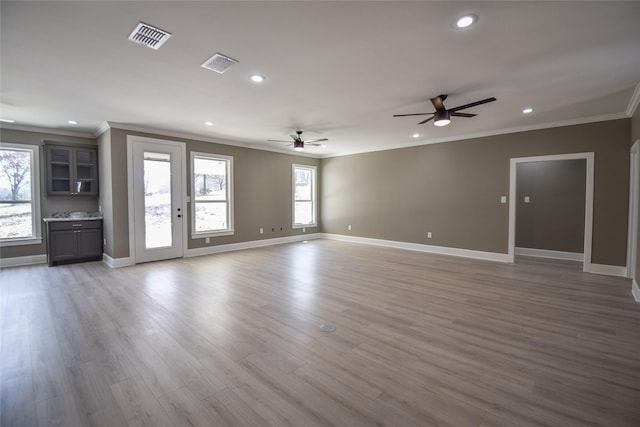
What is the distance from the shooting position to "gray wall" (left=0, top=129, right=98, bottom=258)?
17.6 feet

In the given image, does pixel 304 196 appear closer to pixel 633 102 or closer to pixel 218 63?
pixel 218 63

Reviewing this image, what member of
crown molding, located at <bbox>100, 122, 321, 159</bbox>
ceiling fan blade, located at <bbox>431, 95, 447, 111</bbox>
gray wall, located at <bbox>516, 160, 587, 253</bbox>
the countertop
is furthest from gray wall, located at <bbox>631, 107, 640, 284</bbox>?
the countertop

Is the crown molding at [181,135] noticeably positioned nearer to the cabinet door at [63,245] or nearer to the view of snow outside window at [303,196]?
the view of snow outside window at [303,196]

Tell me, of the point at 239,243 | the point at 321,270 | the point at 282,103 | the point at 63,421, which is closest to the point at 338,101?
the point at 282,103

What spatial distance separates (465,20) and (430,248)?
18.2 feet

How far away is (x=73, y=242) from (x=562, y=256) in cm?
1034

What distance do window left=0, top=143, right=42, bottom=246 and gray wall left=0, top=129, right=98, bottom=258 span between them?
0.27ft

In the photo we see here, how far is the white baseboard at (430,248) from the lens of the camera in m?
5.97

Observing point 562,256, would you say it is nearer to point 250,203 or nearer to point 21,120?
point 250,203

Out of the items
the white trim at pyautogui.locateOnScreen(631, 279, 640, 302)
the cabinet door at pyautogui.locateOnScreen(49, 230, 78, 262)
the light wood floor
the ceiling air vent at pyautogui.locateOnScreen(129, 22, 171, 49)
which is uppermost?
the ceiling air vent at pyautogui.locateOnScreen(129, 22, 171, 49)

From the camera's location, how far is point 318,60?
2.85 m

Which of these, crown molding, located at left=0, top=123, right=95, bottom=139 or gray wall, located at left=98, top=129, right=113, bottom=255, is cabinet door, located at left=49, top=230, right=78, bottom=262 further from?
crown molding, located at left=0, top=123, right=95, bottom=139

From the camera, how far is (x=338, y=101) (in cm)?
407

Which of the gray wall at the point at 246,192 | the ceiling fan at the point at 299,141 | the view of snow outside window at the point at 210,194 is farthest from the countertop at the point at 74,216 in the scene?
the ceiling fan at the point at 299,141
